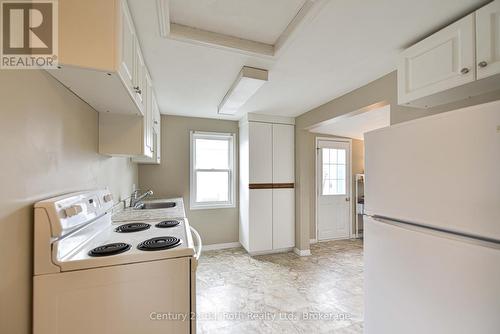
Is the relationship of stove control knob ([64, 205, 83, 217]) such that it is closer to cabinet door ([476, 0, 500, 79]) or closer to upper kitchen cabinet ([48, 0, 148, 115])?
upper kitchen cabinet ([48, 0, 148, 115])

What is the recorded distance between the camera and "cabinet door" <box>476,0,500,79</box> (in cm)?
111

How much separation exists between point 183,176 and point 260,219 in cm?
154

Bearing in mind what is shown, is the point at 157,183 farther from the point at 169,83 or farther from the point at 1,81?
the point at 1,81

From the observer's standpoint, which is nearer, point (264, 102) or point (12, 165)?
point (12, 165)

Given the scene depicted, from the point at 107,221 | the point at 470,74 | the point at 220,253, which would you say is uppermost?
the point at 470,74

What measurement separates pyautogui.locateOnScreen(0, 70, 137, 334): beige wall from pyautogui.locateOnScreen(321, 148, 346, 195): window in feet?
13.4

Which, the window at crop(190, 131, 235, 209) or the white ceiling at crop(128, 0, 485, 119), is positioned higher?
the white ceiling at crop(128, 0, 485, 119)

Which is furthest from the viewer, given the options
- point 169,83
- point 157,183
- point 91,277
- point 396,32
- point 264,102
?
point 157,183

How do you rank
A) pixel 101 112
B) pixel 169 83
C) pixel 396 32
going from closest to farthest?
pixel 396 32
pixel 101 112
pixel 169 83

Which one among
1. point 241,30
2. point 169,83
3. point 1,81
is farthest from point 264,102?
point 1,81

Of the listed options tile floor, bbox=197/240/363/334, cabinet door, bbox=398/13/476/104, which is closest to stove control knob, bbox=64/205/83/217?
tile floor, bbox=197/240/363/334

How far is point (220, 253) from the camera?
363 centimetres

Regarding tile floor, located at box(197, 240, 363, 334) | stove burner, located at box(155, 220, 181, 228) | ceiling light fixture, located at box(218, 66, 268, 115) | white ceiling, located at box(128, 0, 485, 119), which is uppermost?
white ceiling, located at box(128, 0, 485, 119)

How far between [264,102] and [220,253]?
258cm
